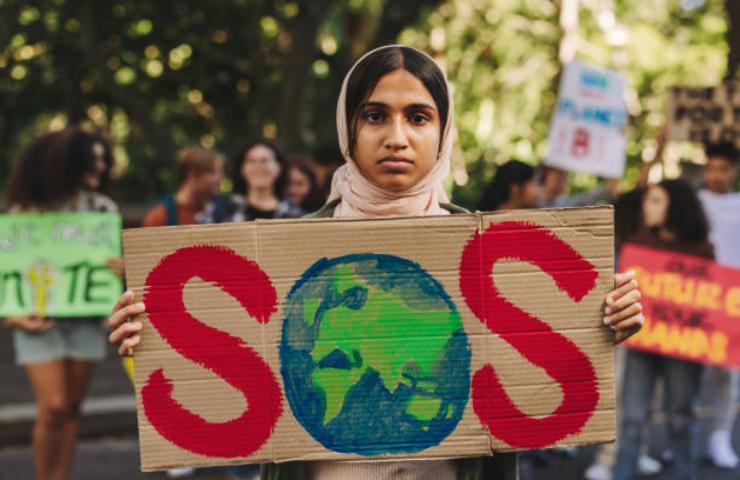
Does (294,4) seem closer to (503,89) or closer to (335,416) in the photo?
(335,416)

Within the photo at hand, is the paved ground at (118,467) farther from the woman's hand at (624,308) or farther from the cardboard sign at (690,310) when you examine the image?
the woman's hand at (624,308)

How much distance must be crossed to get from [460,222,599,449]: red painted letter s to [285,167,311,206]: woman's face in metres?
4.60

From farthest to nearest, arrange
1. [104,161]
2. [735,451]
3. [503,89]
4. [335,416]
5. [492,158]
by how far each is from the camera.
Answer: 1. [503,89]
2. [492,158]
3. [735,451]
4. [104,161]
5. [335,416]

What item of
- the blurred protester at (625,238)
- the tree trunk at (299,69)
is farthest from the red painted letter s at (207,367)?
the tree trunk at (299,69)

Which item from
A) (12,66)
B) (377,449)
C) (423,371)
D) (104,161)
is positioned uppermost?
(12,66)

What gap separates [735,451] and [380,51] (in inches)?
214

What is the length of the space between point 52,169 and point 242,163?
3.23 feet

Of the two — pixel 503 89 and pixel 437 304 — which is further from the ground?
pixel 503 89

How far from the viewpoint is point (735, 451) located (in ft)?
22.5

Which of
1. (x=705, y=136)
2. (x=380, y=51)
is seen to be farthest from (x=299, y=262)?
(x=705, y=136)

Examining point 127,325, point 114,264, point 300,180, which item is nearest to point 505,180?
point 300,180

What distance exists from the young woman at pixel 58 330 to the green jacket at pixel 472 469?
112 inches

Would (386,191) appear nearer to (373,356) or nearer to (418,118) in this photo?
(418,118)

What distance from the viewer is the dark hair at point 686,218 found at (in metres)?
5.60
